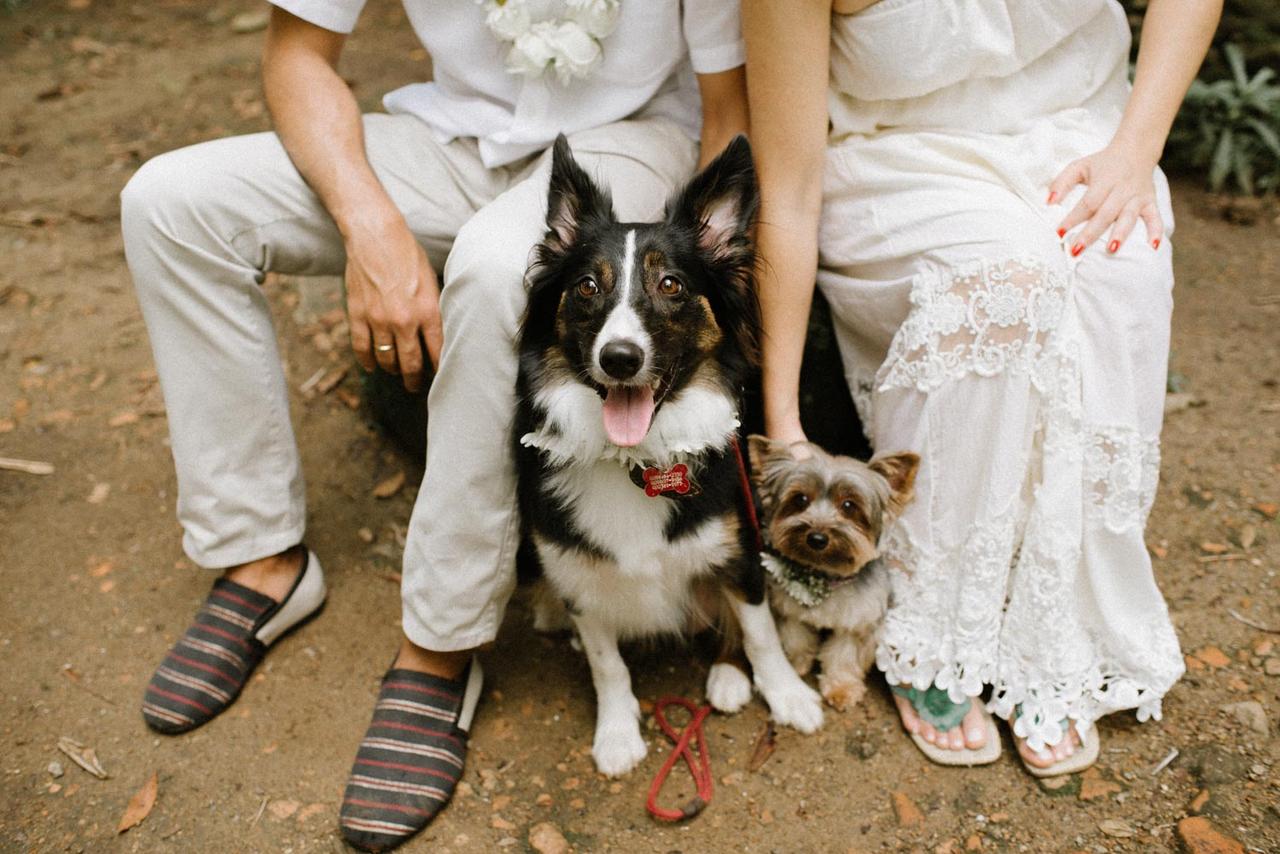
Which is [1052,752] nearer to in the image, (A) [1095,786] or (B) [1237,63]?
(A) [1095,786]

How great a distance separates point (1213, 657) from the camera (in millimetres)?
2611

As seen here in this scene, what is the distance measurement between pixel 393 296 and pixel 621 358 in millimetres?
709

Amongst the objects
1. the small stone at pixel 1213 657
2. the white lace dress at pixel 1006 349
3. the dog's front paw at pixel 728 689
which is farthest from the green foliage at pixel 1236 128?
the dog's front paw at pixel 728 689

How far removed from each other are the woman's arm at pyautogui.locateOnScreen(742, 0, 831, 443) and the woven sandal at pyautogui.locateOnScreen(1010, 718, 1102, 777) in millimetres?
1011

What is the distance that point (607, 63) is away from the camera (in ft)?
8.71

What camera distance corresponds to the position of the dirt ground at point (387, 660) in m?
2.35

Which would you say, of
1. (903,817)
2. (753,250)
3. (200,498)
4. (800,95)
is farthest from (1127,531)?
(200,498)

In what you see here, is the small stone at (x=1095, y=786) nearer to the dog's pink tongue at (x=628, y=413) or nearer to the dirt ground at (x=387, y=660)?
the dirt ground at (x=387, y=660)

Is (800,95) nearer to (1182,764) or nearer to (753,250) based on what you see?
(753,250)

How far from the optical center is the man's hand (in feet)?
7.81

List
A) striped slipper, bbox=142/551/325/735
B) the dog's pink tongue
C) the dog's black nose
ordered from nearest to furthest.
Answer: the dog's black nose < the dog's pink tongue < striped slipper, bbox=142/551/325/735

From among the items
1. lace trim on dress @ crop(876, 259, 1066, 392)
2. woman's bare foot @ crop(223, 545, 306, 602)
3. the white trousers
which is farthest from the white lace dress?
woman's bare foot @ crop(223, 545, 306, 602)

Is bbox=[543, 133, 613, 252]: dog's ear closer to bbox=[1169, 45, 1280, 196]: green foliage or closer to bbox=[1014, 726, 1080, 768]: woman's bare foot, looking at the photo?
bbox=[1014, 726, 1080, 768]: woman's bare foot

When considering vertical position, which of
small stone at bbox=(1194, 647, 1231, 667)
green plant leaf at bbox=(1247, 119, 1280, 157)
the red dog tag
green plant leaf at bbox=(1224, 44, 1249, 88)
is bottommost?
small stone at bbox=(1194, 647, 1231, 667)
